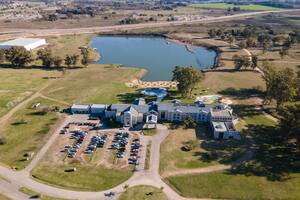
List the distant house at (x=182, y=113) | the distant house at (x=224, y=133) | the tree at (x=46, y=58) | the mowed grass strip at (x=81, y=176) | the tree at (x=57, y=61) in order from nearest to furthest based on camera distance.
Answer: the mowed grass strip at (x=81, y=176), the distant house at (x=224, y=133), the distant house at (x=182, y=113), the tree at (x=57, y=61), the tree at (x=46, y=58)

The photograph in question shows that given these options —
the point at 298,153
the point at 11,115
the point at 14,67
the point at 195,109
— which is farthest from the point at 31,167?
the point at 14,67

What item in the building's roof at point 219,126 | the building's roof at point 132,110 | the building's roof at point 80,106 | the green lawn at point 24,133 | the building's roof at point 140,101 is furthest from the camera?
the building's roof at point 140,101

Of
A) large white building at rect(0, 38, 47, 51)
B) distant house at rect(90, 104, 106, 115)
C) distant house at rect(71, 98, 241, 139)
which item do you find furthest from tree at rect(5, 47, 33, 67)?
distant house at rect(90, 104, 106, 115)

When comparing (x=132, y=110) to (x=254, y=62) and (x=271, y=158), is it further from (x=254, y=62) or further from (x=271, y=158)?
(x=254, y=62)

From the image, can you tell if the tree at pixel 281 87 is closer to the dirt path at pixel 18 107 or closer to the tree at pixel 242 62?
the tree at pixel 242 62

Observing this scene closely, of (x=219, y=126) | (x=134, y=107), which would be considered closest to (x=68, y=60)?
(x=134, y=107)

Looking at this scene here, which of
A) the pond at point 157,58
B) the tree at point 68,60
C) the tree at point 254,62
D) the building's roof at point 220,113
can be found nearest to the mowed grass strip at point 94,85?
the tree at point 68,60
